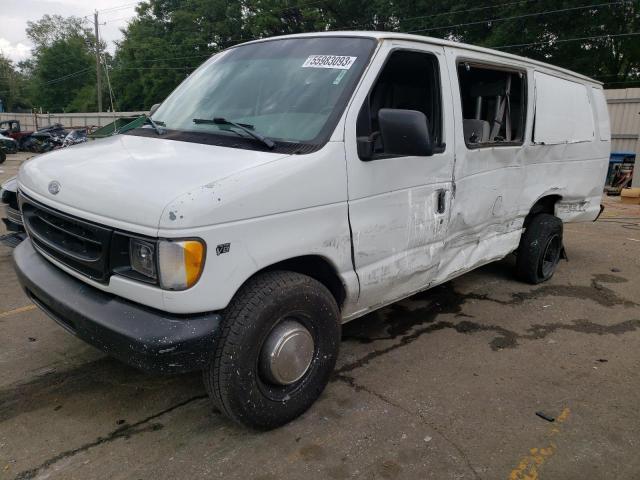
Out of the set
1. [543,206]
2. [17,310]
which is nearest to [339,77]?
[543,206]

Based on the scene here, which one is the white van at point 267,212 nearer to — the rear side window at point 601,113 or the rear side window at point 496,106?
the rear side window at point 496,106

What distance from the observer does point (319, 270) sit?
3049mm

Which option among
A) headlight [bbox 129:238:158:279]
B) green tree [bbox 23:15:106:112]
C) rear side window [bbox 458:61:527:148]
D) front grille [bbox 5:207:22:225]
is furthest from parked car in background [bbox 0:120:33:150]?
green tree [bbox 23:15:106:112]

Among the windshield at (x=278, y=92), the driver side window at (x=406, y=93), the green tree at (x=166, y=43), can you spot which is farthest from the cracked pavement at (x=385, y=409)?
the green tree at (x=166, y=43)

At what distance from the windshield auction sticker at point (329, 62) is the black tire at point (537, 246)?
2965 millimetres

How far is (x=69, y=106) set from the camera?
70062 mm

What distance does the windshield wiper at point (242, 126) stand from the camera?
9.19ft

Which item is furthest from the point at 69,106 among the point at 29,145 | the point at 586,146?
the point at 586,146

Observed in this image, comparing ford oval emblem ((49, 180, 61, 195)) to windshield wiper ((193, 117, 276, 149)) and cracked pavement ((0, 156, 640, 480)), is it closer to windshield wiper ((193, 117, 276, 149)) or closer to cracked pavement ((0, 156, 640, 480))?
windshield wiper ((193, 117, 276, 149))

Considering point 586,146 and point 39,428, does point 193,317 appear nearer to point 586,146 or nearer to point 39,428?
point 39,428

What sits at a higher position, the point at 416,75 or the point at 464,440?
the point at 416,75

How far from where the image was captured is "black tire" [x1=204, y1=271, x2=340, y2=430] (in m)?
2.52

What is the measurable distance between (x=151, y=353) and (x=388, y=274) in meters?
1.59

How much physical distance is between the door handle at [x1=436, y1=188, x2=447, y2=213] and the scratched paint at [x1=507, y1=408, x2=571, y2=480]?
1.52 meters
